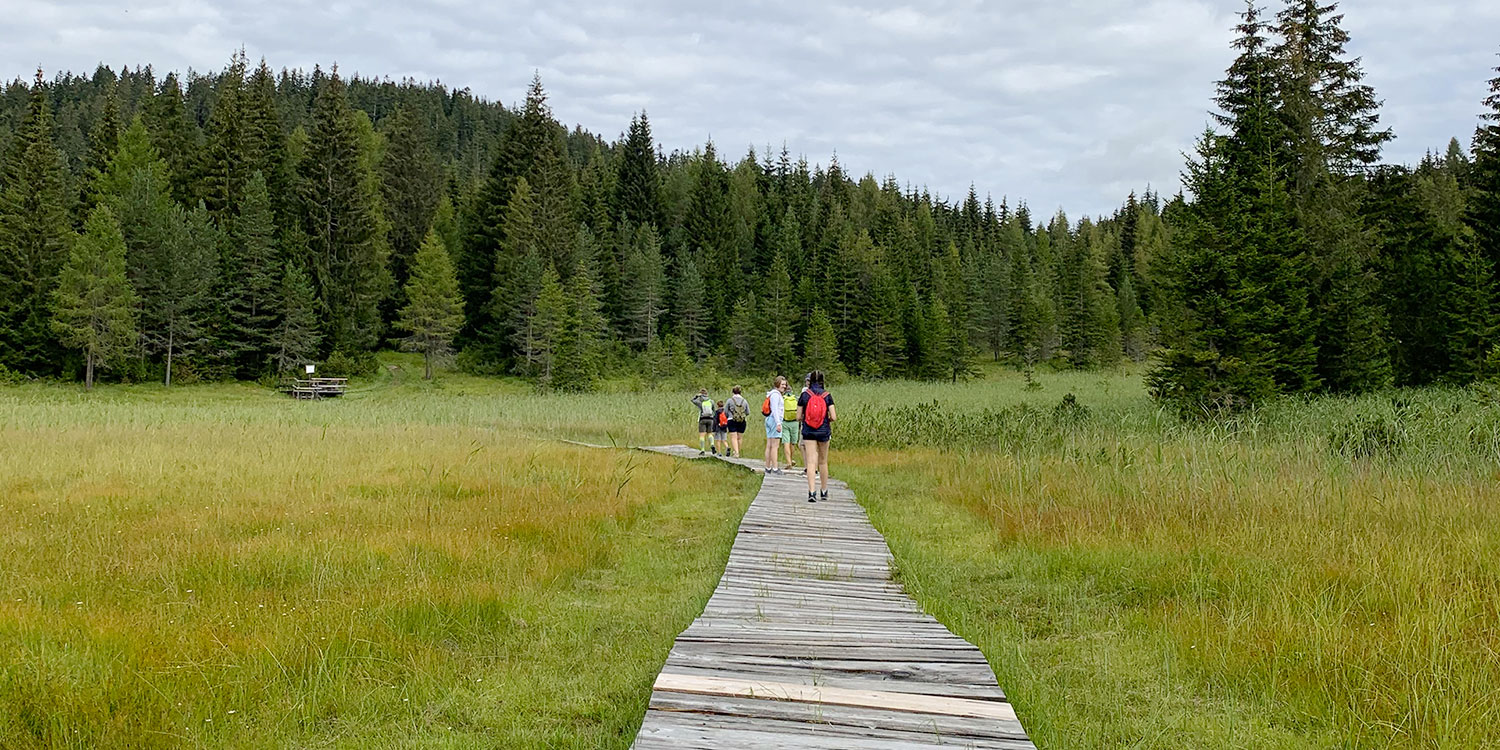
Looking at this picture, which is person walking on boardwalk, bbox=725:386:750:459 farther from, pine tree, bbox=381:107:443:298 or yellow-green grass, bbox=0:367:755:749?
pine tree, bbox=381:107:443:298

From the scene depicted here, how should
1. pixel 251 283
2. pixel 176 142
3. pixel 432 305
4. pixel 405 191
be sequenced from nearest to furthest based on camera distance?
pixel 251 283
pixel 432 305
pixel 176 142
pixel 405 191

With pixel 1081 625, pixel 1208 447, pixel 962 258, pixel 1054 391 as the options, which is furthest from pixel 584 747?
pixel 962 258

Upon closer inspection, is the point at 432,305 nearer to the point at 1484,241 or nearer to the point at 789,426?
the point at 789,426

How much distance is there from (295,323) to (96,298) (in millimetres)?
8628

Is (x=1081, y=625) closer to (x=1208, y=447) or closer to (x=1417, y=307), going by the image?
(x=1208, y=447)

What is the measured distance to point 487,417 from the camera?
26438 millimetres

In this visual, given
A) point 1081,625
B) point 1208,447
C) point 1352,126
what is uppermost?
point 1352,126

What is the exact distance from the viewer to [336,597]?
5.89 meters

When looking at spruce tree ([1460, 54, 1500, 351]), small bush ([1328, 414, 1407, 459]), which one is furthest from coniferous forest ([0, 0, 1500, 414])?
small bush ([1328, 414, 1407, 459])

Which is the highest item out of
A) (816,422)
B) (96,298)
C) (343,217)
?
(343,217)

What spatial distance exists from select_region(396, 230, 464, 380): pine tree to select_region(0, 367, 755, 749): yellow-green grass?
35570mm

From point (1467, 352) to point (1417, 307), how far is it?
10.8 ft

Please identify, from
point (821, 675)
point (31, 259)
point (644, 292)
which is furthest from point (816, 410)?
point (644, 292)

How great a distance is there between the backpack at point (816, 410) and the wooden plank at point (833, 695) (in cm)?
638
